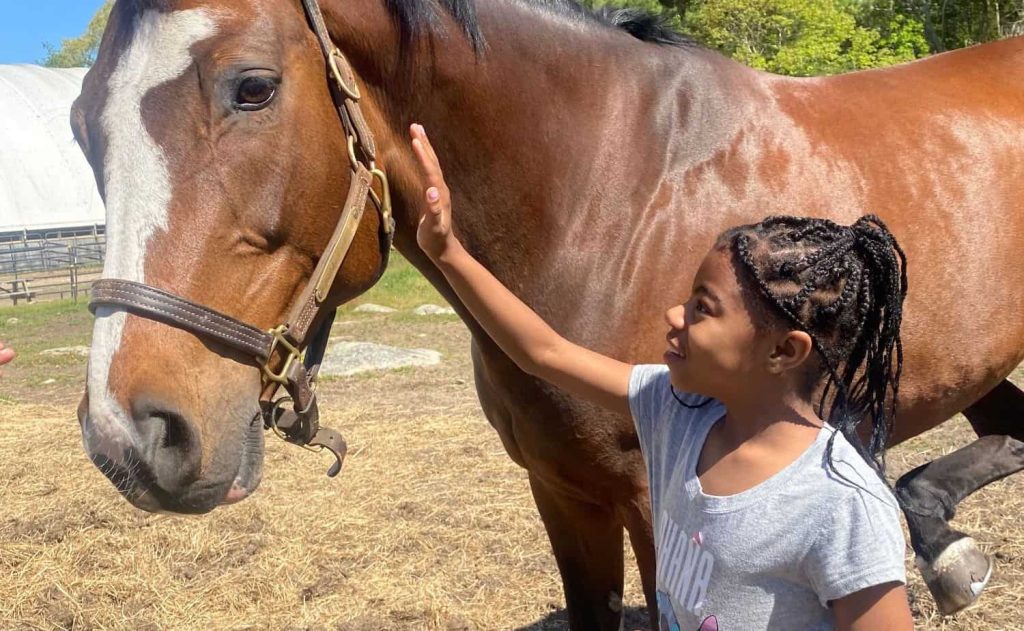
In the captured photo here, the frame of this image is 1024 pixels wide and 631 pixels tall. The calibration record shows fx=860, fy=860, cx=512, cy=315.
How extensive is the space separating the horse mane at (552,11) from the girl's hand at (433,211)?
33cm

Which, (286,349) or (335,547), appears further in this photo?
(335,547)

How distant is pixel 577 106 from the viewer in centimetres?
202

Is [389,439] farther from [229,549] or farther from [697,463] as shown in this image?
[697,463]

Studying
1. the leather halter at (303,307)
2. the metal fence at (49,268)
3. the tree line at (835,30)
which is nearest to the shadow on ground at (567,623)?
the leather halter at (303,307)

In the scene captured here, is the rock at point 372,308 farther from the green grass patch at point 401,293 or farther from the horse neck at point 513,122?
the horse neck at point 513,122

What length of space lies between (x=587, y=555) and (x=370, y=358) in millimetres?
5866

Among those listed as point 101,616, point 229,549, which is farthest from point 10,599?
point 229,549

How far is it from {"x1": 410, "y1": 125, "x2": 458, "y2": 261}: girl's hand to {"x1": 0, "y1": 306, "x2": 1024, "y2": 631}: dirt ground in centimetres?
197

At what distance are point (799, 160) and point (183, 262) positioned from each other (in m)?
1.42

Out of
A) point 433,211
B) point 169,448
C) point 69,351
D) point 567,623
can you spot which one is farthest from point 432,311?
point 169,448

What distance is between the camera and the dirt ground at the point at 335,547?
327 centimetres

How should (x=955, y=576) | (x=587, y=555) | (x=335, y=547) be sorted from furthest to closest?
(x=335, y=547) → (x=955, y=576) → (x=587, y=555)

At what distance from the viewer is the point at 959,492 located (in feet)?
9.20

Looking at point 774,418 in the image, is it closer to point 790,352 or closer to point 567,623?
point 790,352
